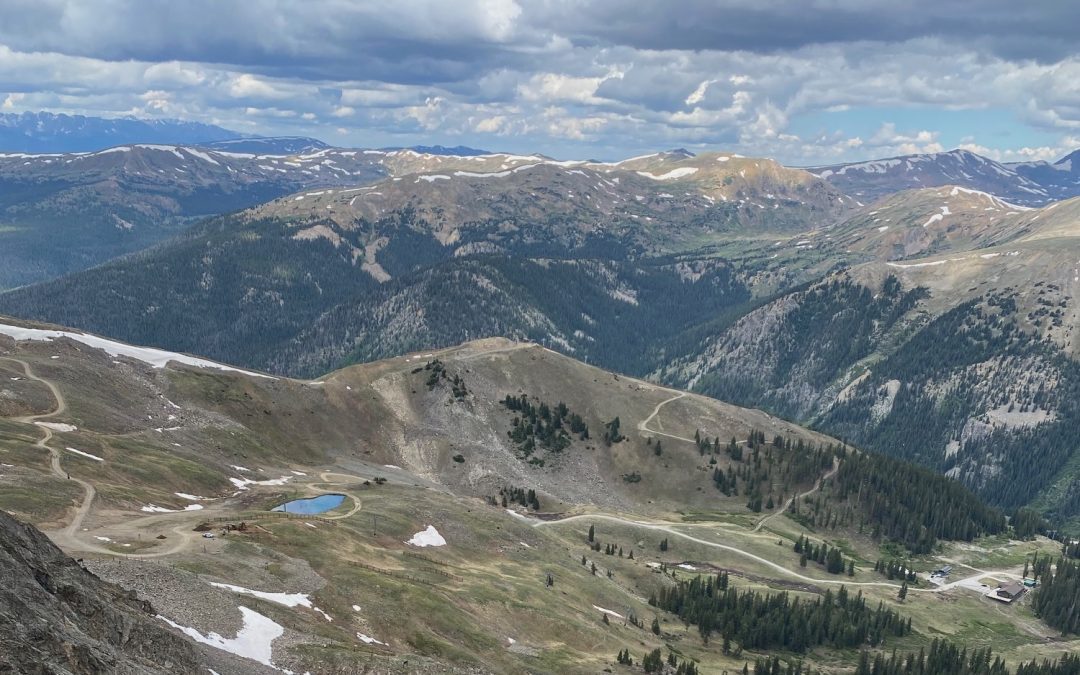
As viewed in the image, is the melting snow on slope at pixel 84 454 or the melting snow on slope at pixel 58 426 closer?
the melting snow on slope at pixel 84 454

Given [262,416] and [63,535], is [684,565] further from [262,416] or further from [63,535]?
[63,535]

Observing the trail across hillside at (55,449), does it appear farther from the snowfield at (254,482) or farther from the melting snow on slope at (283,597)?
the snowfield at (254,482)

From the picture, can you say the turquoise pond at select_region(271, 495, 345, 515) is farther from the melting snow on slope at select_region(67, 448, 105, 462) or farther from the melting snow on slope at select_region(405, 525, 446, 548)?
the melting snow on slope at select_region(67, 448, 105, 462)

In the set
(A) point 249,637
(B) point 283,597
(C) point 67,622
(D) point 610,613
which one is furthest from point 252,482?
(C) point 67,622

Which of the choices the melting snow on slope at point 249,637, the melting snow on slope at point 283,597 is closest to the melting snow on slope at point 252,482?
the melting snow on slope at point 283,597

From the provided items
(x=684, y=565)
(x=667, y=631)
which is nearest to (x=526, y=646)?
(x=667, y=631)

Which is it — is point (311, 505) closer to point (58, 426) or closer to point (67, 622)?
point (58, 426)
